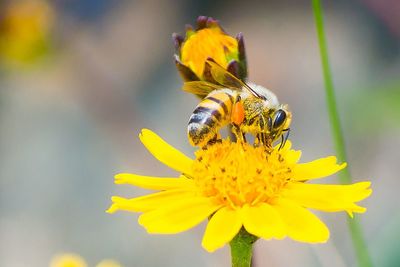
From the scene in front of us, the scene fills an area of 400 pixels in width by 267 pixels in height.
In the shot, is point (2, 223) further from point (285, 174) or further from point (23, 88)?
point (285, 174)

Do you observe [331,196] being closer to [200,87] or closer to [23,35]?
[200,87]

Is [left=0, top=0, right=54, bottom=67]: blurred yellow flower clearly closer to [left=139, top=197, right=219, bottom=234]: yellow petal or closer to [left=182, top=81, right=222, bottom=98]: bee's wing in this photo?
[left=182, top=81, right=222, bottom=98]: bee's wing

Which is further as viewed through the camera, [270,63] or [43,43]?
[270,63]

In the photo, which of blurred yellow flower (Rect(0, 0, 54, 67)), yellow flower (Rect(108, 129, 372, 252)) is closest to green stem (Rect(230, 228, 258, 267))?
yellow flower (Rect(108, 129, 372, 252))

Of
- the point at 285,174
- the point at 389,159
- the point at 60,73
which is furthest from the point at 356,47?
the point at 285,174

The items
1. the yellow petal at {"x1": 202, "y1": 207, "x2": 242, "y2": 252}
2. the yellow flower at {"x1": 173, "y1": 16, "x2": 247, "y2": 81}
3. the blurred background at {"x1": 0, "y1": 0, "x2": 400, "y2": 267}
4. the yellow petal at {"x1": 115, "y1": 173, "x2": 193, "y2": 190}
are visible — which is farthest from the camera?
the blurred background at {"x1": 0, "y1": 0, "x2": 400, "y2": 267}

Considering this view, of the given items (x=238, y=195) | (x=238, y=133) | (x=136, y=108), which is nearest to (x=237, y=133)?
(x=238, y=133)

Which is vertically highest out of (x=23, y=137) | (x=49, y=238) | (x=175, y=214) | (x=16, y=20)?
(x=16, y=20)

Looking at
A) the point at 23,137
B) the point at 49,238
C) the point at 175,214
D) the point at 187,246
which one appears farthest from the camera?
the point at 23,137
